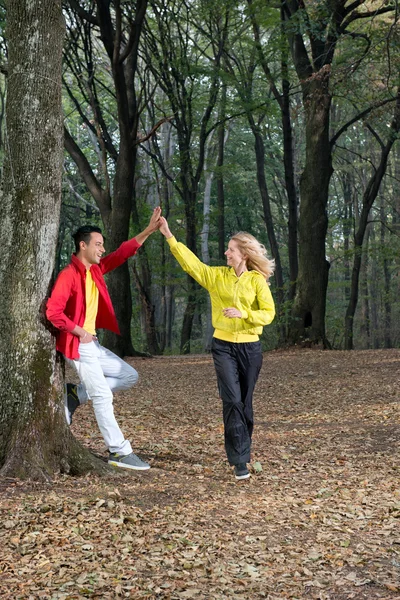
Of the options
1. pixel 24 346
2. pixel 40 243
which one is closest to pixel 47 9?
pixel 40 243

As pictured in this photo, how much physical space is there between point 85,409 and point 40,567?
604 cm

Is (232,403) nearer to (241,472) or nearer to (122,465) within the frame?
(241,472)

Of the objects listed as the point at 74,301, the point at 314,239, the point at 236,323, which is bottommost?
the point at 236,323

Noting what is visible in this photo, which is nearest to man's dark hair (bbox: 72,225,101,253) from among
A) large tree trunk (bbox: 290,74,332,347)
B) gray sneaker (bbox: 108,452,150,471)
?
gray sneaker (bbox: 108,452,150,471)

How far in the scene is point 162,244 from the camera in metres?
26.9

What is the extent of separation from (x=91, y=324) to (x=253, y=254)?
57.6 inches

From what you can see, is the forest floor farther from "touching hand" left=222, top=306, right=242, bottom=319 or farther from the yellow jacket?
"touching hand" left=222, top=306, right=242, bottom=319

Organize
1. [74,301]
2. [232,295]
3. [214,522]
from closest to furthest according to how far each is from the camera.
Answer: [214,522]
[74,301]
[232,295]

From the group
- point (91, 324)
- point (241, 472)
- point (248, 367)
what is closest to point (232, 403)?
point (248, 367)

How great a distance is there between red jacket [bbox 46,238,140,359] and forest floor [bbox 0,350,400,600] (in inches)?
40.3

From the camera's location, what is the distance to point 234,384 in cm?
645

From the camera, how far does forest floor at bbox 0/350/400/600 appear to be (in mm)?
4137

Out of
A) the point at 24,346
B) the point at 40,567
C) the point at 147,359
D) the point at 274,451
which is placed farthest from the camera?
the point at 147,359

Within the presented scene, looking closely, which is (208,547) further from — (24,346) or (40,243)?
(40,243)
